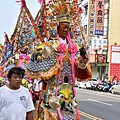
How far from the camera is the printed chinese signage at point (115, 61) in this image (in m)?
33.6

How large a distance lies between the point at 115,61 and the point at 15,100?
31.0 metres

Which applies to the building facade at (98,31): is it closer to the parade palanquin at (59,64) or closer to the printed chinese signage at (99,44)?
the printed chinese signage at (99,44)

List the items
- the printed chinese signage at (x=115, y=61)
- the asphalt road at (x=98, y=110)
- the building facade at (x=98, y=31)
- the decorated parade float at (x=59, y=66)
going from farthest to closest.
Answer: the building facade at (x=98, y=31), the printed chinese signage at (x=115, y=61), the asphalt road at (x=98, y=110), the decorated parade float at (x=59, y=66)

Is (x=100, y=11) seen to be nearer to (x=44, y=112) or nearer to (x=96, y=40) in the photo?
(x=96, y=40)

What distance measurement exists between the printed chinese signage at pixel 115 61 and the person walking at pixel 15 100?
2960 centimetres

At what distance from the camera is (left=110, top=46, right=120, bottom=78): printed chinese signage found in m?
33.6

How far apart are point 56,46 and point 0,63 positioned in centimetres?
793

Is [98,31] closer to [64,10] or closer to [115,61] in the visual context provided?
[115,61]

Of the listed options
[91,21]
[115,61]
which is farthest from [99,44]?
[115,61]

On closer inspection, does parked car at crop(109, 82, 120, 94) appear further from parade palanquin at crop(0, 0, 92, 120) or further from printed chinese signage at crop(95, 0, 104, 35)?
parade palanquin at crop(0, 0, 92, 120)

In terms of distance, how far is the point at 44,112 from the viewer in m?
5.14

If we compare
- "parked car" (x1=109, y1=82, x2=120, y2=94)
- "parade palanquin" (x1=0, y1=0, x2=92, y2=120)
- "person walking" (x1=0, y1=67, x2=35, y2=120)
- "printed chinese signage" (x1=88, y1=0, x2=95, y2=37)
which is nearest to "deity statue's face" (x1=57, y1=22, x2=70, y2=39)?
"parade palanquin" (x1=0, y1=0, x2=92, y2=120)

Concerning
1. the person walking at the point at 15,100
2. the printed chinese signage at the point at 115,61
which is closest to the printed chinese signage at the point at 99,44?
the printed chinese signage at the point at 115,61

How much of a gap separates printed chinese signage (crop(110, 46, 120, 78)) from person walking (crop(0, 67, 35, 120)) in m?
29.6
